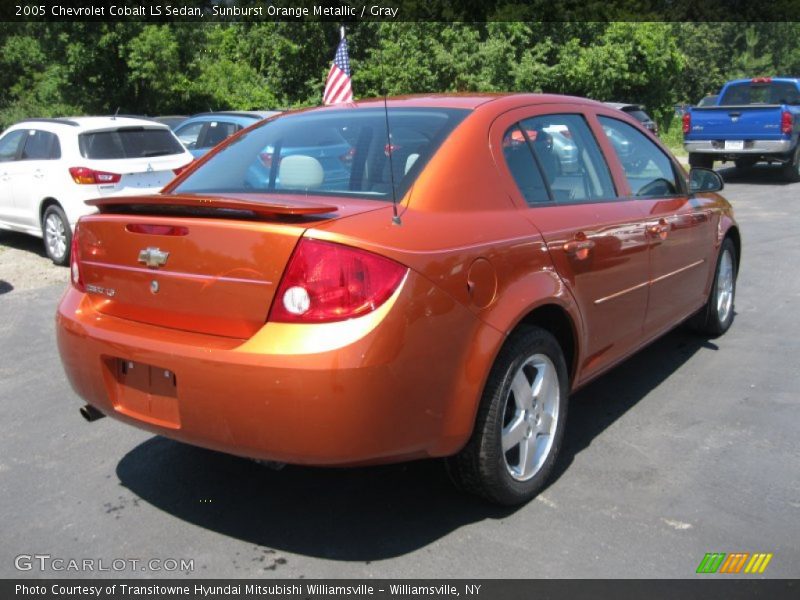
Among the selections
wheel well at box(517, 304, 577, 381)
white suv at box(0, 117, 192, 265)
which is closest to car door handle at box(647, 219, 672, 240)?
wheel well at box(517, 304, 577, 381)

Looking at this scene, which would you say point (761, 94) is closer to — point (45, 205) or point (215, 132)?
point (215, 132)

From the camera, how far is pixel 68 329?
3338mm

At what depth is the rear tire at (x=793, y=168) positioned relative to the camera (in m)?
16.5

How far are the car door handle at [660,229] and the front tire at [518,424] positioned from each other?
3.68ft

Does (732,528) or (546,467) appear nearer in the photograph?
(732,528)

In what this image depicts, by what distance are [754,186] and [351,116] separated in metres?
14.3

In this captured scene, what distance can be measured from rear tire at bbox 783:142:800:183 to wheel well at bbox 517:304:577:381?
1478cm

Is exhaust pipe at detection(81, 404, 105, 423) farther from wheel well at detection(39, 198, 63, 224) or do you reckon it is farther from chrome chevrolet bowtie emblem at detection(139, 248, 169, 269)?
wheel well at detection(39, 198, 63, 224)

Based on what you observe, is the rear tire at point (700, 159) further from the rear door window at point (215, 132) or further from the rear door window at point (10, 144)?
the rear door window at point (10, 144)

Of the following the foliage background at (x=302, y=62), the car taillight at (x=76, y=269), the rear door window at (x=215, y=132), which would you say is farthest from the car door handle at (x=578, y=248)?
the foliage background at (x=302, y=62)

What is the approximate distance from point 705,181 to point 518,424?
2631 millimetres

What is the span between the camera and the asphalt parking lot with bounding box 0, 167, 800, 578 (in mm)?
3072

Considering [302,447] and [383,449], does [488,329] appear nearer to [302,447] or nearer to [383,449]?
[383,449]

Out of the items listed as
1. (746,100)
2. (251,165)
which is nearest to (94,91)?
(746,100)
